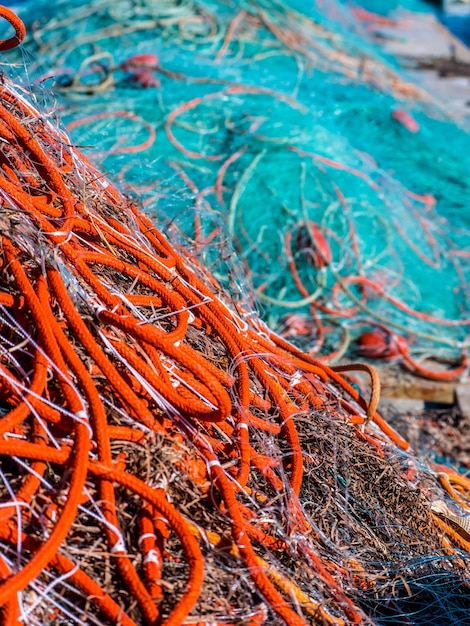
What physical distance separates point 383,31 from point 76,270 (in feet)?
36.3

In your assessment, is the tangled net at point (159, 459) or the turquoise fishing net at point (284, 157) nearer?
the tangled net at point (159, 459)

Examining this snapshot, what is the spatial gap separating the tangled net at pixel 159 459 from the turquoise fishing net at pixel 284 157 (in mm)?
1254

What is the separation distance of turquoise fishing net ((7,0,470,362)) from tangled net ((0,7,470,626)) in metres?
1.25

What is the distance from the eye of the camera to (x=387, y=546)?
2.10 meters

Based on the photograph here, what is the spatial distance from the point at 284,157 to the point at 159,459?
322 centimetres

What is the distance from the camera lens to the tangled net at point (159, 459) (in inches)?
63.4

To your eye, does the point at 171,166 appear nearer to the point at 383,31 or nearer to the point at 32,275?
the point at 32,275

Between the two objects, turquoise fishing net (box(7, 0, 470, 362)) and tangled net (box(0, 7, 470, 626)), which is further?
turquoise fishing net (box(7, 0, 470, 362))

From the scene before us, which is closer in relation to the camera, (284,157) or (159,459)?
(159,459)

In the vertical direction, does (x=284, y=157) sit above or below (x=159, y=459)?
below

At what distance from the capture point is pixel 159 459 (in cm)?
177

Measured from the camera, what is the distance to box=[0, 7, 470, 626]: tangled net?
5.28 feet

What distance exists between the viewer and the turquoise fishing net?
447 cm

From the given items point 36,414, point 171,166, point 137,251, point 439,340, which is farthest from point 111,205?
point 439,340
